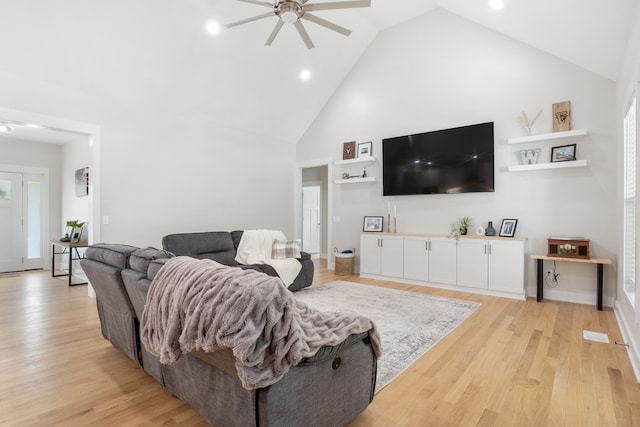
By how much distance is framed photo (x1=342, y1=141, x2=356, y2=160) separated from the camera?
20.2 ft

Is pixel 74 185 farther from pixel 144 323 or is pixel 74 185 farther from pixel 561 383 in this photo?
pixel 561 383

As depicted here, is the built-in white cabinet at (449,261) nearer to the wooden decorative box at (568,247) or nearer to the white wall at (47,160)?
the wooden decorative box at (568,247)

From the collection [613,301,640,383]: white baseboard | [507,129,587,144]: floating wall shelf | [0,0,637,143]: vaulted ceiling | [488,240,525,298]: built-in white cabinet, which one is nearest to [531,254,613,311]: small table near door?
[488,240,525,298]: built-in white cabinet

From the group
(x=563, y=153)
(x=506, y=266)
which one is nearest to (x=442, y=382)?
(x=506, y=266)

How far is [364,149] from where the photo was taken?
600 cm

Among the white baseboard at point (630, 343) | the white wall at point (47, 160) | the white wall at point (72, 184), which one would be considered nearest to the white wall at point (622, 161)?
the white baseboard at point (630, 343)

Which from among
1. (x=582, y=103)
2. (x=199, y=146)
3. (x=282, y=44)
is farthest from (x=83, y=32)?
(x=582, y=103)

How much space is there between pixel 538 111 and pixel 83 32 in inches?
220

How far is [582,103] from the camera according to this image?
4.04m

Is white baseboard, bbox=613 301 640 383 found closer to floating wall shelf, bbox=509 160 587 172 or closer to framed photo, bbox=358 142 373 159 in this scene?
floating wall shelf, bbox=509 160 587 172

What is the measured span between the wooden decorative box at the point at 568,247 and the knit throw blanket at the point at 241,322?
3471mm

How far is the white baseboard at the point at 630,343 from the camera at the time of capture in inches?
89.5

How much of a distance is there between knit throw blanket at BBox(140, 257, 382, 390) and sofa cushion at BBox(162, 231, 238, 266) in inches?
113

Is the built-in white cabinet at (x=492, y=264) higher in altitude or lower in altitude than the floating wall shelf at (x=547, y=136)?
lower
